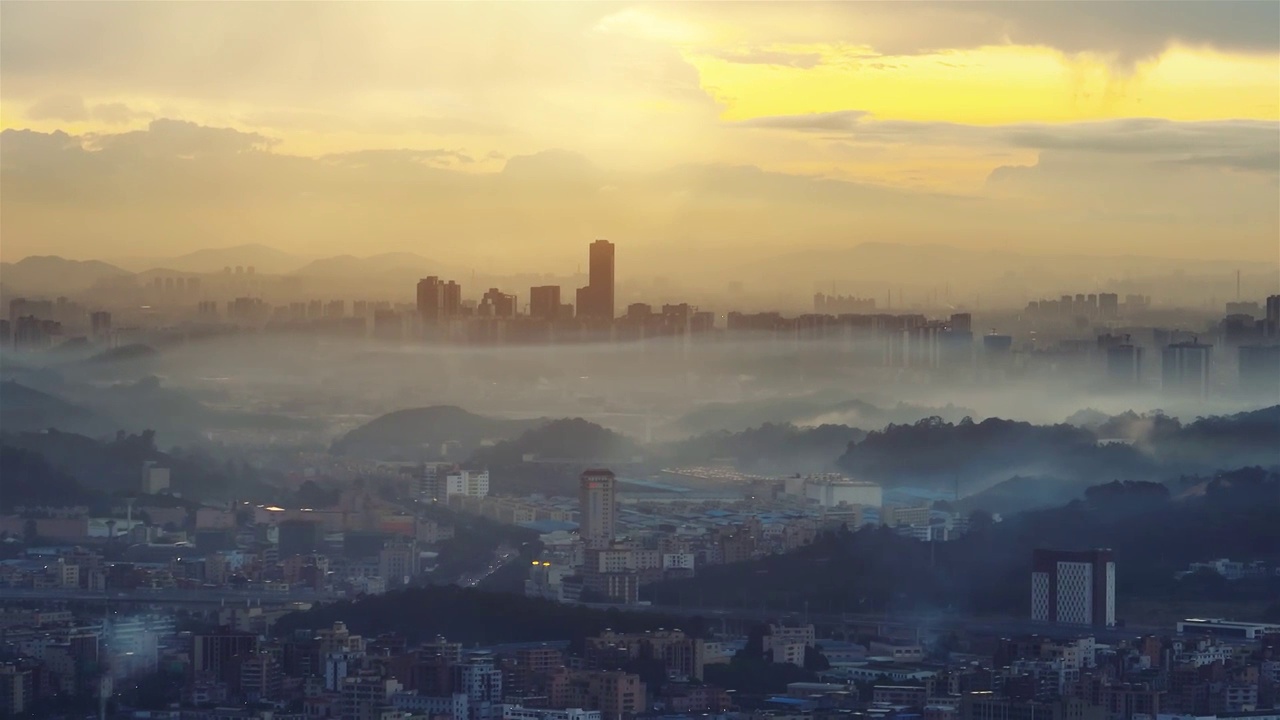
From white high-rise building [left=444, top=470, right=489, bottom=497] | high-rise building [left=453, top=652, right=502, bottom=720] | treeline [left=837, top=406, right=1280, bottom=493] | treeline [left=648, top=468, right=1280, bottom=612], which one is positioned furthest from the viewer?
white high-rise building [left=444, top=470, right=489, bottom=497]

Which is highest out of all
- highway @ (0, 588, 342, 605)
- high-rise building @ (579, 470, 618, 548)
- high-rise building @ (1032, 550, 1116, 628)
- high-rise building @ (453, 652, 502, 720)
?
high-rise building @ (579, 470, 618, 548)

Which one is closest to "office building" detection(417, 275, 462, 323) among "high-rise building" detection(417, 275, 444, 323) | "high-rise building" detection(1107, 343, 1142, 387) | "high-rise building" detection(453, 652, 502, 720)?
"high-rise building" detection(417, 275, 444, 323)

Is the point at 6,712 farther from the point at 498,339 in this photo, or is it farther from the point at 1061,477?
the point at 498,339

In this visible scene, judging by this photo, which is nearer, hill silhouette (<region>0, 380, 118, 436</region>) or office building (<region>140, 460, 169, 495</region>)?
office building (<region>140, 460, 169, 495</region>)

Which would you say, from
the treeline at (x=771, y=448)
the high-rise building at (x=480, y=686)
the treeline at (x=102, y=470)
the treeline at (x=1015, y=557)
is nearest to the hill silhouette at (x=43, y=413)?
the treeline at (x=102, y=470)

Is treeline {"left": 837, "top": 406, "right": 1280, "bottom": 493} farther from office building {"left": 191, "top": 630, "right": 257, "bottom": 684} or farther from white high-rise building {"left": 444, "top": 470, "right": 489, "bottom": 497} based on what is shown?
office building {"left": 191, "top": 630, "right": 257, "bottom": 684}

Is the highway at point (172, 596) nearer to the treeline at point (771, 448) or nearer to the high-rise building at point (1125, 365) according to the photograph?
the treeline at point (771, 448)

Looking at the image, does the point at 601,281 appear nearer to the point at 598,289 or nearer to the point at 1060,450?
the point at 598,289
